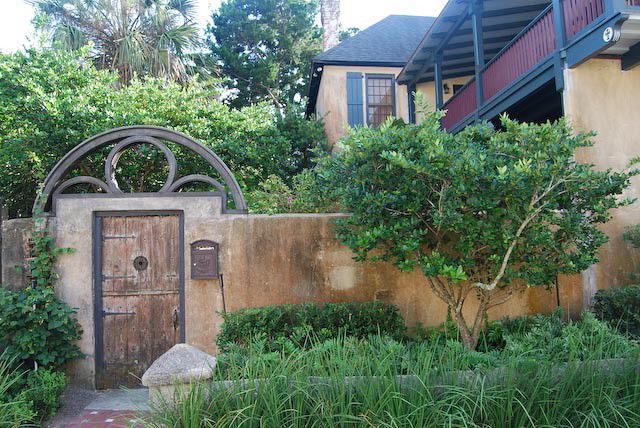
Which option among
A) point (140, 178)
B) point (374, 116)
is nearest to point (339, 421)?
point (140, 178)

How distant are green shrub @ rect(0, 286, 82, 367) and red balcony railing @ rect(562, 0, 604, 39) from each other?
775 cm

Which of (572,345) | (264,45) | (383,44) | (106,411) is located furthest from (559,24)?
(264,45)

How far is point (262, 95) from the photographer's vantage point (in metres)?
21.2

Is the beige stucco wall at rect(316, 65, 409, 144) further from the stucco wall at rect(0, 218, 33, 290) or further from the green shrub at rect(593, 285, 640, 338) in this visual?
the stucco wall at rect(0, 218, 33, 290)

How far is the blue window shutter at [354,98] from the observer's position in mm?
13766

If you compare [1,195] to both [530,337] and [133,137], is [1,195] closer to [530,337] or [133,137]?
[133,137]

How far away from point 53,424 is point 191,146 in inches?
131

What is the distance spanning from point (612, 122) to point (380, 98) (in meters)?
8.06

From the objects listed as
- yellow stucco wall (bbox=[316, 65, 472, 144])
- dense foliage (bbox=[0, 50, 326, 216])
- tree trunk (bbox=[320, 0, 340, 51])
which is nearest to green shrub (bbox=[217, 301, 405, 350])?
dense foliage (bbox=[0, 50, 326, 216])

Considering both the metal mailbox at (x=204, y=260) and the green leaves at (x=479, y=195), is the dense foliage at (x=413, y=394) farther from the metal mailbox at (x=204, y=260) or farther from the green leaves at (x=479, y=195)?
the metal mailbox at (x=204, y=260)

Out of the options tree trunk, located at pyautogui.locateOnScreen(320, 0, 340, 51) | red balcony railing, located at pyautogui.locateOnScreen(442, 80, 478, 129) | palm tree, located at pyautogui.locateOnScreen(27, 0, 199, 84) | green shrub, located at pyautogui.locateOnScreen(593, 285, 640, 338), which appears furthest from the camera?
tree trunk, located at pyautogui.locateOnScreen(320, 0, 340, 51)

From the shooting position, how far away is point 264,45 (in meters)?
21.2

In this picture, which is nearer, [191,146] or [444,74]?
[191,146]

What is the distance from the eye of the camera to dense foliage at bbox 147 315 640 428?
9.46 feet
